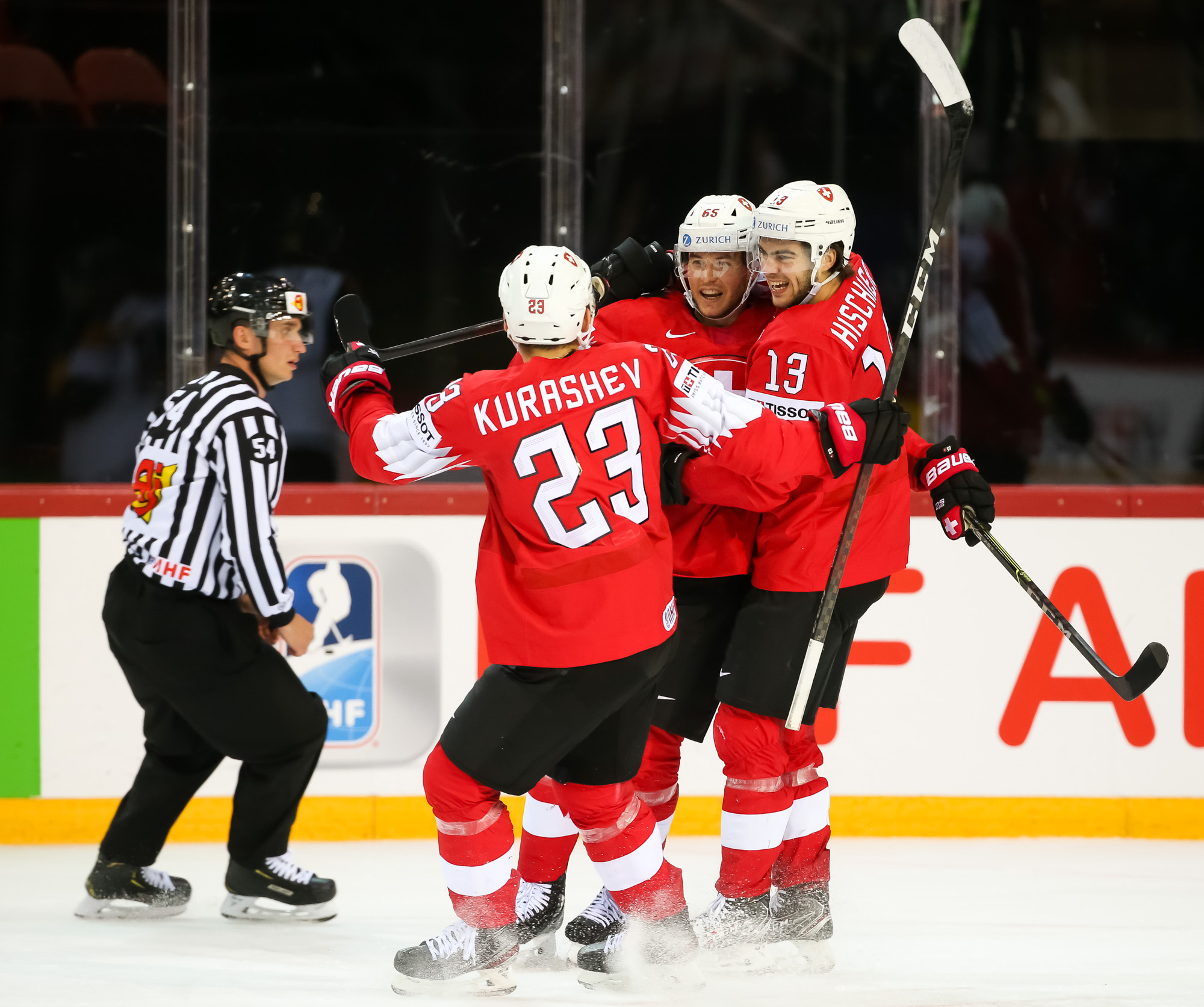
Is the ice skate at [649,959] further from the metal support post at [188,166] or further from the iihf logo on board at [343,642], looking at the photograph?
the metal support post at [188,166]

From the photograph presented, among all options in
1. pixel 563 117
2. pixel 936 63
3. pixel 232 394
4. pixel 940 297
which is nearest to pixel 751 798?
pixel 232 394

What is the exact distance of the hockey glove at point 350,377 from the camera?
106 inches

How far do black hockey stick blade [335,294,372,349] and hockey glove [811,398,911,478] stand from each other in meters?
0.92

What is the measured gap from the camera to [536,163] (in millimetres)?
5074

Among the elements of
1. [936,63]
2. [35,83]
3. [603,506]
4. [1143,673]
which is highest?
[35,83]

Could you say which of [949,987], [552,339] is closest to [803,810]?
[949,987]

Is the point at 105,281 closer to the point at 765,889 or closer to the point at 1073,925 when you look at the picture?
the point at 765,889

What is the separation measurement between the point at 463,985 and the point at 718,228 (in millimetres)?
1553

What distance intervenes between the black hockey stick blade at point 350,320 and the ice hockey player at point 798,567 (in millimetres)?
724

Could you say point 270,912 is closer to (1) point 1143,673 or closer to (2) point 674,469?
(2) point 674,469

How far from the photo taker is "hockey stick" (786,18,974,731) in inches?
109

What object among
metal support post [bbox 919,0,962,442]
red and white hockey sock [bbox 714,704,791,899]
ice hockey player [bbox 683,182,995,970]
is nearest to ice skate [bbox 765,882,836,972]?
ice hockey player [bbox 683,182,995,970]

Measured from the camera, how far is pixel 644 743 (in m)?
2.66

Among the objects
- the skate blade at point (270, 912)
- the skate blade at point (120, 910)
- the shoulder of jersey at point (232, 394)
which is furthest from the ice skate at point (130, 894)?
the shoulder of jersey at point (232, 394)
